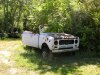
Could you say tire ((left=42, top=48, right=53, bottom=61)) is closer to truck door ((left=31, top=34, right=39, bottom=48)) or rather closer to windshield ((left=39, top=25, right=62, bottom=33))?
truck door ((left=31, top=34, right=39, bottom=48))

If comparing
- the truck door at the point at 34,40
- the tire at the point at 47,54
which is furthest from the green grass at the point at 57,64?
the truck door at the point at 34,40

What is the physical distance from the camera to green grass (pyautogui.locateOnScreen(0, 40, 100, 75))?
9.77 metres

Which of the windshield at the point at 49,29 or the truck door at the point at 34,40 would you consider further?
the windshield at the point at 49,29

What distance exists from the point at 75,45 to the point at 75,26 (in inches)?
80.7

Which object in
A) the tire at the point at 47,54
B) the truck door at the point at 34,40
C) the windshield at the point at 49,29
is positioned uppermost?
the windshield at the point at 49,29

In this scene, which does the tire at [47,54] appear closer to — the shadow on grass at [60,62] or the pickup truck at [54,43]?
the pickup truck at [54,43]

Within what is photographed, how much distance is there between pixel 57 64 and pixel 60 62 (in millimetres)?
433

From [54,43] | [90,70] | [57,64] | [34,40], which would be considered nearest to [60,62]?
[57,64]

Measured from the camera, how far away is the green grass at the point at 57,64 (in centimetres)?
977

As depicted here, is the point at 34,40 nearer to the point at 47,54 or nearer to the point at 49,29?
the point at 49,29

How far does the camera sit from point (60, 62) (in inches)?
452

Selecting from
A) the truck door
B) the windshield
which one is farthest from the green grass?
the windshield

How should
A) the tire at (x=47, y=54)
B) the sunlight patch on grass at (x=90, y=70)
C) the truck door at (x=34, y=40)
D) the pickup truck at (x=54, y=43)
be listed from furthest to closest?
the truck door at (x=34, y=40) < the tire at (x=47, y=54) < the pickup truck at (x=54, y=43) < the sunlight patch on grass at (x=90, y=70)

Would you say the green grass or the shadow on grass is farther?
the shadow on grass
